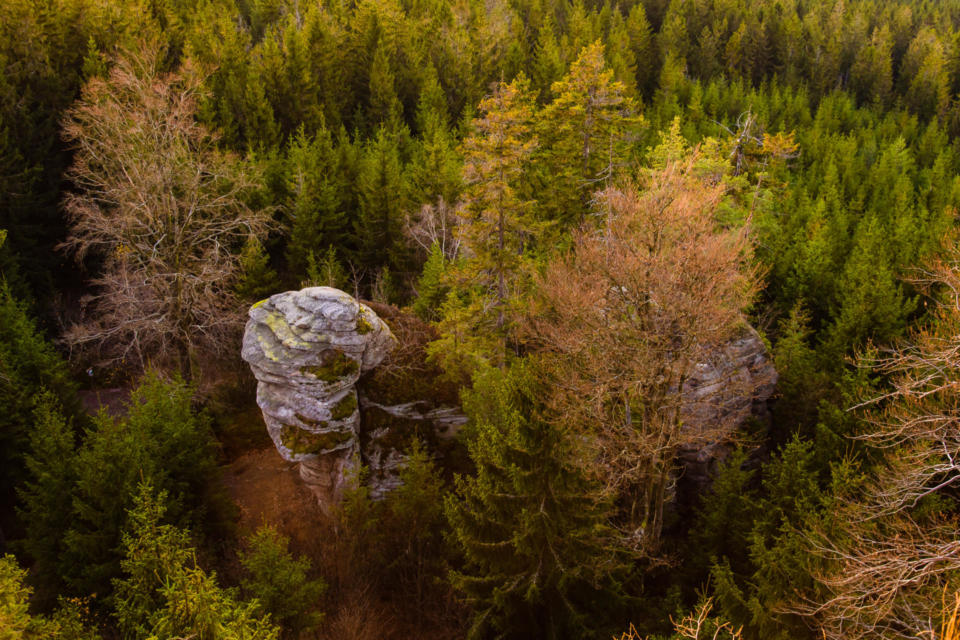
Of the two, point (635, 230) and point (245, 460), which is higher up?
point (635, 230)

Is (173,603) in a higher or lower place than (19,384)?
higher

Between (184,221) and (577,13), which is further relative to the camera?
(577,13)

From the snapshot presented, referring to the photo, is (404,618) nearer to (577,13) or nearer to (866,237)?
(866,237)

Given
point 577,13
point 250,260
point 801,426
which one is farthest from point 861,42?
point 250,260

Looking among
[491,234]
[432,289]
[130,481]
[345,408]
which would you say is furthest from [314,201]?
[130,481]

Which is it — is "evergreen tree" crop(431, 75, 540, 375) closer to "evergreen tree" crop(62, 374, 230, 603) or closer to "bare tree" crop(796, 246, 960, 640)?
"evergreen tree" crop(62, 374, 230, 603)

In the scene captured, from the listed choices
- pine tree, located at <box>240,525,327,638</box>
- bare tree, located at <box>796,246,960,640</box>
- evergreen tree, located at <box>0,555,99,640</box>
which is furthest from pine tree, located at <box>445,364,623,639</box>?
evergreen tree, located at <box>0,555,99,640</box>

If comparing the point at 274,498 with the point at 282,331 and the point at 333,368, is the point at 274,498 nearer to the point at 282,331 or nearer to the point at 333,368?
the point at 333,368

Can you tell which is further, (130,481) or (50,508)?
(50,508)
